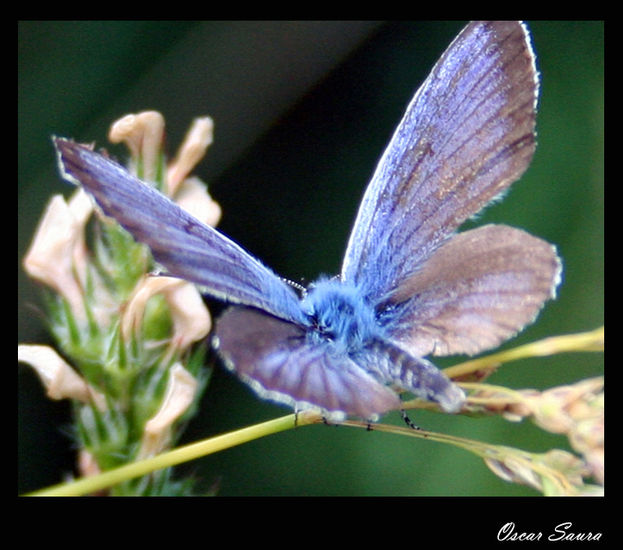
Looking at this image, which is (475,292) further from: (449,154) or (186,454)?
(186,454)

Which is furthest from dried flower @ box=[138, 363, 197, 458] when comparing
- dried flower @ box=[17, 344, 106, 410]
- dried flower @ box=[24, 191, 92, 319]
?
dried flower @ box=[24, 191, 92, 319]

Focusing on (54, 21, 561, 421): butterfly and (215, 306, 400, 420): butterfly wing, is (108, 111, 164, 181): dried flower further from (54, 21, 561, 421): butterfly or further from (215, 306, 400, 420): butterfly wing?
(215, 306, 400, 420): butterfly wing

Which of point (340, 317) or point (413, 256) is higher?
point (413, 256)

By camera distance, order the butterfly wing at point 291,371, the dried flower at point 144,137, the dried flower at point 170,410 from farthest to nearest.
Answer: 1. the dried flower at point 144,137
2. the dried flower at point 170,410
3. the butterfly wing at point 291,371

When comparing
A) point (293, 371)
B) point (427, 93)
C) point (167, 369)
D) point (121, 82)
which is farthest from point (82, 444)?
point (121, 82)

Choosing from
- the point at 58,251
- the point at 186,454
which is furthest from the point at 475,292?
the point at 58,251

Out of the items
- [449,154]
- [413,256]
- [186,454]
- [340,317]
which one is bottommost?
[186,454]

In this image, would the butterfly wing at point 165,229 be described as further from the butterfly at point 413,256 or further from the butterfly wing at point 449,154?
the butterfly wing at point 449,154

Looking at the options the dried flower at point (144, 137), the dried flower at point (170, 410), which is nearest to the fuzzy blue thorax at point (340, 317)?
the dried flower at point (170, 410)
